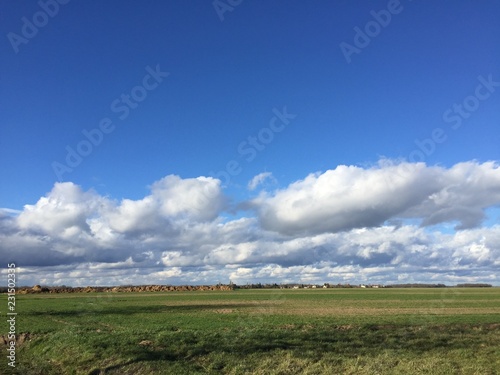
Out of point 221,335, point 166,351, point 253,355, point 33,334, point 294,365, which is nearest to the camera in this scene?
point 294,365

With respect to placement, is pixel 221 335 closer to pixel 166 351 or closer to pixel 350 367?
pixel 166 351

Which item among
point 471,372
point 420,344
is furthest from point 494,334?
point 471,372

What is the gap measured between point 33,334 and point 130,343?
521 inches

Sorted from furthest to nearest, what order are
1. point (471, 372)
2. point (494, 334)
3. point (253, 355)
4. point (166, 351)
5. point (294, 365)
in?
point (494, 334)
point (166, 351)
point (253, 355)
point (294, 365)
point (471, 372)

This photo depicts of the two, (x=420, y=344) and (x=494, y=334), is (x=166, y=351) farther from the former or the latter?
(x=494, y=334)

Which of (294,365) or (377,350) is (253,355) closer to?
(294,365)

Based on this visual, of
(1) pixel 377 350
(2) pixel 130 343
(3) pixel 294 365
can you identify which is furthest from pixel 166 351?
(1) pixel 377 350

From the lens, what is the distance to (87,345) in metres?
25.8

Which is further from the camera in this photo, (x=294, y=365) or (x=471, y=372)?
(x=294, y=365)

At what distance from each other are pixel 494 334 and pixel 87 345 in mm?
25923

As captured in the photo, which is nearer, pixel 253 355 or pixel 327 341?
pixel 253 355

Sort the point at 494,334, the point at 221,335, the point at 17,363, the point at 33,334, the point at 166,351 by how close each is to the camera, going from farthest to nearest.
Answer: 1. the point at 33,334
2. the point at 494,334
3. the point at 221,335
4. the point at 17,363
5. the point at 166,351

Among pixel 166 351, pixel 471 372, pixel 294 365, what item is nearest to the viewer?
pixel 471 372

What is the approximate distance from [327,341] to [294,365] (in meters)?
7.12
